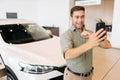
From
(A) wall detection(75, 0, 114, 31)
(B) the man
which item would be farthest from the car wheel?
(A) wall detection(75, 0, 114, 31)

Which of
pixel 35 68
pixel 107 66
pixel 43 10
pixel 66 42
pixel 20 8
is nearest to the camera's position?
pixel 66 42

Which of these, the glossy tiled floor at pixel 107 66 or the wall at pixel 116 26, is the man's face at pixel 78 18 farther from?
the wall at pixel 116 26

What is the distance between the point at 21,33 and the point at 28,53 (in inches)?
34.5

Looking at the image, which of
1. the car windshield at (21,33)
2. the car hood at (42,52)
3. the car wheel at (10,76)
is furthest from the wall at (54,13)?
the car wheel at (10,76)

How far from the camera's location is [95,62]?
4605mm

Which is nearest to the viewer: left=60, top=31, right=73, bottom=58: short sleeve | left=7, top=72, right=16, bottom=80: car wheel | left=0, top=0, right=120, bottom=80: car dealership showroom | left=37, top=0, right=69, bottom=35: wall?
left=60, top=31, right=73, bottom=58: short sleeve

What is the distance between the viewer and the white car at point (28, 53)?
234 cm

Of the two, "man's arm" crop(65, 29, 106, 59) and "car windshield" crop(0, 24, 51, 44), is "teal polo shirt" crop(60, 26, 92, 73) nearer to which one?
"man's arm" crop(65, 29, 106, 59)

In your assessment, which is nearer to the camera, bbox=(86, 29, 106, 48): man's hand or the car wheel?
bbox=(86, 29, 106, 48): man's hand

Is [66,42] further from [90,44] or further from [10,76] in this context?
[10,76]

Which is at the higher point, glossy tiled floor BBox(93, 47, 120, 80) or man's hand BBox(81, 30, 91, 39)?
man's hand BBox(81, 30, 91, 39)

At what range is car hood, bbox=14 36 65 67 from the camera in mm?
2423

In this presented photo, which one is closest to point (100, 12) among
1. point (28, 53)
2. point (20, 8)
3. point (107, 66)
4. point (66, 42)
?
point (20, 8)

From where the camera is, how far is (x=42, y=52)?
2664mm
